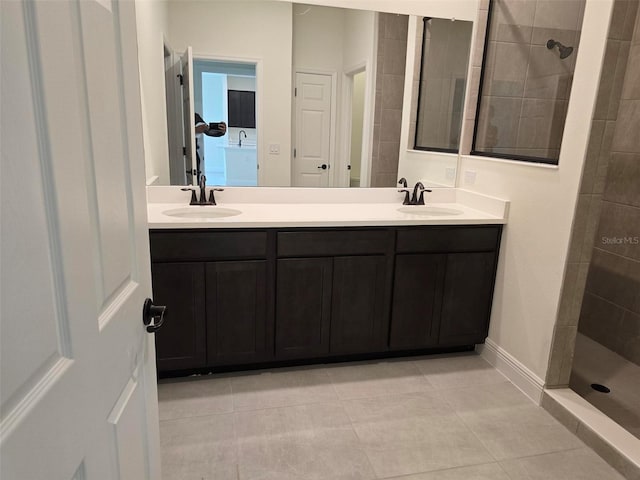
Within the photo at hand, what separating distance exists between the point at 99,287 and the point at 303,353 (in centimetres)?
182

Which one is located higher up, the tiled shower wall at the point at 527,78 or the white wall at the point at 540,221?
the tiled shower wall at the point at 527,78

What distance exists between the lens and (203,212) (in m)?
2.52

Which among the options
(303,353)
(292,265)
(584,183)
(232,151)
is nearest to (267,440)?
(303,353)

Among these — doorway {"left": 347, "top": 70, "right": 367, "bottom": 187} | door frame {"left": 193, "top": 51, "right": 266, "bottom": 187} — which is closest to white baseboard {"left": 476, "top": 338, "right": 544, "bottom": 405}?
doorway {"left": 347, "top": 70, "right": 367, "bottom": 187}

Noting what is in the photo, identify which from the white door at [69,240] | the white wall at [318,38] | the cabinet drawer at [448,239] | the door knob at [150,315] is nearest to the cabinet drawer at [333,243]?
the cabinet drawer at [448,239]

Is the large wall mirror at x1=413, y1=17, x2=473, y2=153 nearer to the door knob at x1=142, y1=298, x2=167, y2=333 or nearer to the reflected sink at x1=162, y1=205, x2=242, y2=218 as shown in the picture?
the reflected sink at x1=162, y1=205, x2=242, y2=218

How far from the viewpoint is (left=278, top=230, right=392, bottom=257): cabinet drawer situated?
233 cm

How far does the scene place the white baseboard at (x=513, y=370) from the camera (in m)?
2.34

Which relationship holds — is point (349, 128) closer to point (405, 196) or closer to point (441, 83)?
point (405, 196)

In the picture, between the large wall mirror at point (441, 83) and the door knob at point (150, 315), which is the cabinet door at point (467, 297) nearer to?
the large wall mirror at point (441, 83)

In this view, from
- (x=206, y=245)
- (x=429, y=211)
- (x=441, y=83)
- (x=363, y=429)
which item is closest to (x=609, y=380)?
(x=429, y=211)

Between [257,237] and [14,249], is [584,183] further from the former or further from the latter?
[14,249]

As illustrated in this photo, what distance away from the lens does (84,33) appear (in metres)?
0.71

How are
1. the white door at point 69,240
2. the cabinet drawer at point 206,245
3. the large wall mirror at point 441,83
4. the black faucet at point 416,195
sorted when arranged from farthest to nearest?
the black faucet at point 416,195, the large wall mirror at point 441,83, the cabinet drawer at point 206,245, the white door at point 69,240
